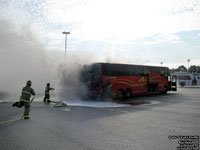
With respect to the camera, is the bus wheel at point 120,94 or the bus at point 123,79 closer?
the bus at point 123,79

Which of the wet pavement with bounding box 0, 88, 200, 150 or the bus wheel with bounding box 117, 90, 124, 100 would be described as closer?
the wet pavement with bounding box 0, 88, 200, 150

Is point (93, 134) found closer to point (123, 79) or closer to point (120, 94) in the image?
point (120, 94)

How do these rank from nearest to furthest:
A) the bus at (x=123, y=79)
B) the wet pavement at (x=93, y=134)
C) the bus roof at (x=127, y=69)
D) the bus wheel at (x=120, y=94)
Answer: the wet pavement at (x=93, y=134) → the bus at (x=123, y=79) → the bus roof at (x=127, y=69) → the bus wheel at (x=120, y=94)

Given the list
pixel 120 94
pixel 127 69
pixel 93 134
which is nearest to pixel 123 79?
pixel 127 69

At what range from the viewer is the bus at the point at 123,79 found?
617 inches

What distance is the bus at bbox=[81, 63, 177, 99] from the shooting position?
51.4 ft

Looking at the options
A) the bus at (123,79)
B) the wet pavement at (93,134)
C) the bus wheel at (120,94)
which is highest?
the bus at (123,79)

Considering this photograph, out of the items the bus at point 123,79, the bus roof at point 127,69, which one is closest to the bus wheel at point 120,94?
the bus at point 123,79

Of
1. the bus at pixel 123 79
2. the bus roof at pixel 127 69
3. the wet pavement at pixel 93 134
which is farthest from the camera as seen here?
the bus roof at pixel 127 69

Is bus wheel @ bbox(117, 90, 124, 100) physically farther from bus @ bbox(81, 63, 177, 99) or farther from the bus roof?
the bus roof

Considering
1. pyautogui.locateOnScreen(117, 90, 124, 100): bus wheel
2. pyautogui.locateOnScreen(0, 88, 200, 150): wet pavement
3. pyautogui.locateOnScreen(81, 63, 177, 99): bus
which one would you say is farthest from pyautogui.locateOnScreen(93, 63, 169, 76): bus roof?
pyautogui.locateOnScreen(0, 88, 200, 150): wet pavement

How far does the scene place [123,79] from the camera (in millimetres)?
18109

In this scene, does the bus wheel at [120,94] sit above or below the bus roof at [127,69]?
below

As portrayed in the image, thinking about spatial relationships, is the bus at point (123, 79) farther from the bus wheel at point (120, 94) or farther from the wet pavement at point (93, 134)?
the wet pavement at point (93, 134)
